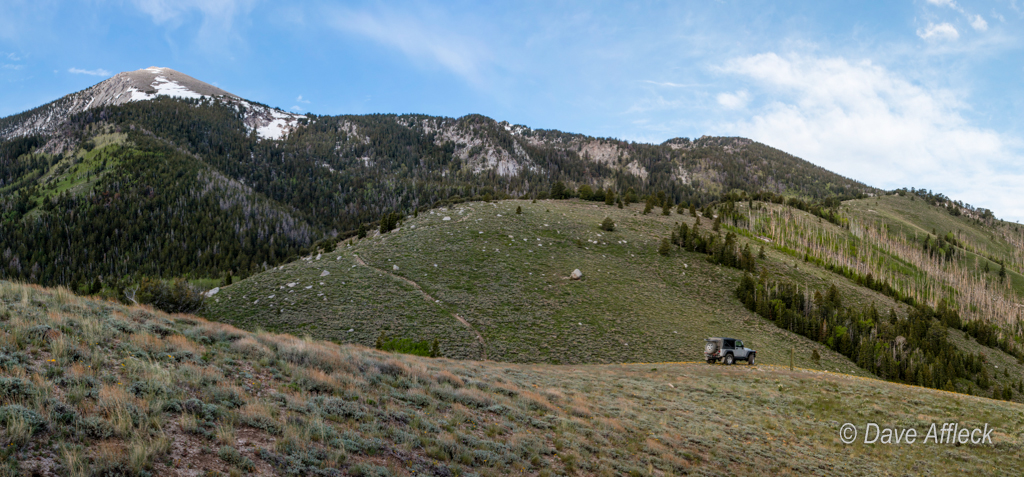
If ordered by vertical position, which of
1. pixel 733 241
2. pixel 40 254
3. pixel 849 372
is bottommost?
pixel 40 254

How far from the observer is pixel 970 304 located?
308 ft

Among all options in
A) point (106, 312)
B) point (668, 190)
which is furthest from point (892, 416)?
point (668, 190)

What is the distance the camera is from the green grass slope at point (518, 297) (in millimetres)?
34938

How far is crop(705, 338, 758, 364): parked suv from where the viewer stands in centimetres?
2994

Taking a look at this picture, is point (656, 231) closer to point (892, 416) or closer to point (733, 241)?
point (733, 241)

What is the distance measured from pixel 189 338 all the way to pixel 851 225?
15214 cm

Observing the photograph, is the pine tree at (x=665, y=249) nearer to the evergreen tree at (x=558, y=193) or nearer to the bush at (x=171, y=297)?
the evergreen tree at (x=558, y=193)

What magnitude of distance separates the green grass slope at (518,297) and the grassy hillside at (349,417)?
15.4m

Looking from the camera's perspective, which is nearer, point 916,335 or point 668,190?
point 916,335

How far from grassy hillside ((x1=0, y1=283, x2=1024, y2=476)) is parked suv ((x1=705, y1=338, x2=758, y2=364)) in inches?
367

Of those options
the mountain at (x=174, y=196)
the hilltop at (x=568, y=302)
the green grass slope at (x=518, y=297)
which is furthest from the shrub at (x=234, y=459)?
the mountain at (x=174, y=196)

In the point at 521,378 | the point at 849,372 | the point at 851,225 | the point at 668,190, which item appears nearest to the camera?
the point at 521,378

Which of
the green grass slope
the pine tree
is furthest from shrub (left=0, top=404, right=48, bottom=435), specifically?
the pine tree

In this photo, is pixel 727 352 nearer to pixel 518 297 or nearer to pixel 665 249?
pixel 518 297
